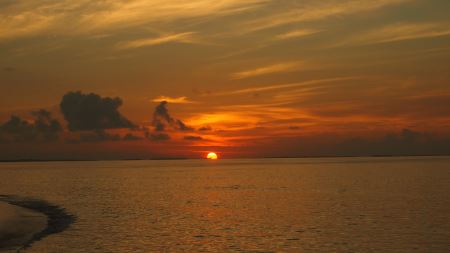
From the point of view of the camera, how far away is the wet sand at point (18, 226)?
1487 inches

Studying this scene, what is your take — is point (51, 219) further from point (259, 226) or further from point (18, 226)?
point (259, 226)

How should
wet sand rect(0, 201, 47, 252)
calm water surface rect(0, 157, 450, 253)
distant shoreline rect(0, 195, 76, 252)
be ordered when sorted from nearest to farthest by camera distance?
wet sand rect(0, 201, 47, 252), calm water surface rect(0, 157, 450, 253), distant shoreline rect(0, 195, 76, 252)

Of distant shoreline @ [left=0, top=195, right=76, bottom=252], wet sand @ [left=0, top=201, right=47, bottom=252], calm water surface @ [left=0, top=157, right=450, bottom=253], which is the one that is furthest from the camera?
distant shoreline @ [left=0, top=195, right=76, bottom=252]

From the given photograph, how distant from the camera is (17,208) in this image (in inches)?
2467

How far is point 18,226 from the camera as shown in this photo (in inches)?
1806

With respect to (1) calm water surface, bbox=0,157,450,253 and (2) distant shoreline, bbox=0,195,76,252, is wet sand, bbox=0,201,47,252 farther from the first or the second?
(1) calm water surface, bbox=0,157,450,253

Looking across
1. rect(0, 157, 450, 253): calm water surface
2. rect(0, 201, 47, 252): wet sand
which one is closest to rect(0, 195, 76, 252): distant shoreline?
rect(0, 201, 47, 252): wet sand

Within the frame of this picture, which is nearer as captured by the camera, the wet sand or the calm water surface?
the wet sand

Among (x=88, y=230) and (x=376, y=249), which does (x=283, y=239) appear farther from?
(x=88, y=230)

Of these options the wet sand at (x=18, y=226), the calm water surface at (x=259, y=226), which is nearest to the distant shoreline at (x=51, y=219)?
the wet sand at (x=18, y=226)

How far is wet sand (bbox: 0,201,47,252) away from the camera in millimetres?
37781

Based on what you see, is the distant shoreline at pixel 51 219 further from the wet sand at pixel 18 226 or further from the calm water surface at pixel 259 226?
the calm water surface at pixel 259 226

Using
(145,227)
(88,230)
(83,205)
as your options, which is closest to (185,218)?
(145,227)

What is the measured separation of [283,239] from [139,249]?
11.5m
